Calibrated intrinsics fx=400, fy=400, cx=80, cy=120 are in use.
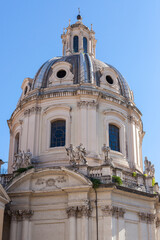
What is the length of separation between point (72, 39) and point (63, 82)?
978 centimetres

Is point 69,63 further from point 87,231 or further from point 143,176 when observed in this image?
point 87,231

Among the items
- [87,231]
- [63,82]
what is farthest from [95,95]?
[87,231]

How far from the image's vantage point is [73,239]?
27141 mm

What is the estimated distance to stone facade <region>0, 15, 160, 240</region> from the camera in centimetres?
2838

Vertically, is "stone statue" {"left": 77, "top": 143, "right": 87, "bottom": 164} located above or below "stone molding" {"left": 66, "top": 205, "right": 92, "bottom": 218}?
above

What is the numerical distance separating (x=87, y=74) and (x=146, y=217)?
14405mm

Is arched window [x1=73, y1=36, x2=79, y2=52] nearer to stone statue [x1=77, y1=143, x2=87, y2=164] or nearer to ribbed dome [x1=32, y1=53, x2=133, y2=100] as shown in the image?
ribbed dome [x1=32, y1=53, x2=133, y2=100]

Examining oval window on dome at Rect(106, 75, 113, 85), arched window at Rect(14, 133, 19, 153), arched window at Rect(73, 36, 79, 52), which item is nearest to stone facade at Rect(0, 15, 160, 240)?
oval window on dome at Rect(106, 75, 113, 85)

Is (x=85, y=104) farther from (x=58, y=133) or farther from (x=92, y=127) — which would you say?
(x=58, y=133)

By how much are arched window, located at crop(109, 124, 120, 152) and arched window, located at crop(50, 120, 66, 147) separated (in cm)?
421

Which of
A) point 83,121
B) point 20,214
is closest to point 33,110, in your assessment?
point 83,121

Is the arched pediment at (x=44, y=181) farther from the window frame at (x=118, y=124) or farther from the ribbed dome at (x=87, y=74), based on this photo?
the ribbed dome at (x=87, y=74)

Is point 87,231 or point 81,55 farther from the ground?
point 81,55

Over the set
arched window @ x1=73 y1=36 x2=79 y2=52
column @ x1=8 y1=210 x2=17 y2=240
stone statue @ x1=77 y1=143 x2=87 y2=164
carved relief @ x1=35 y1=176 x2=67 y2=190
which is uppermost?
Answer: arched window @ x1=73 y1=36 x2=79 y2=52
